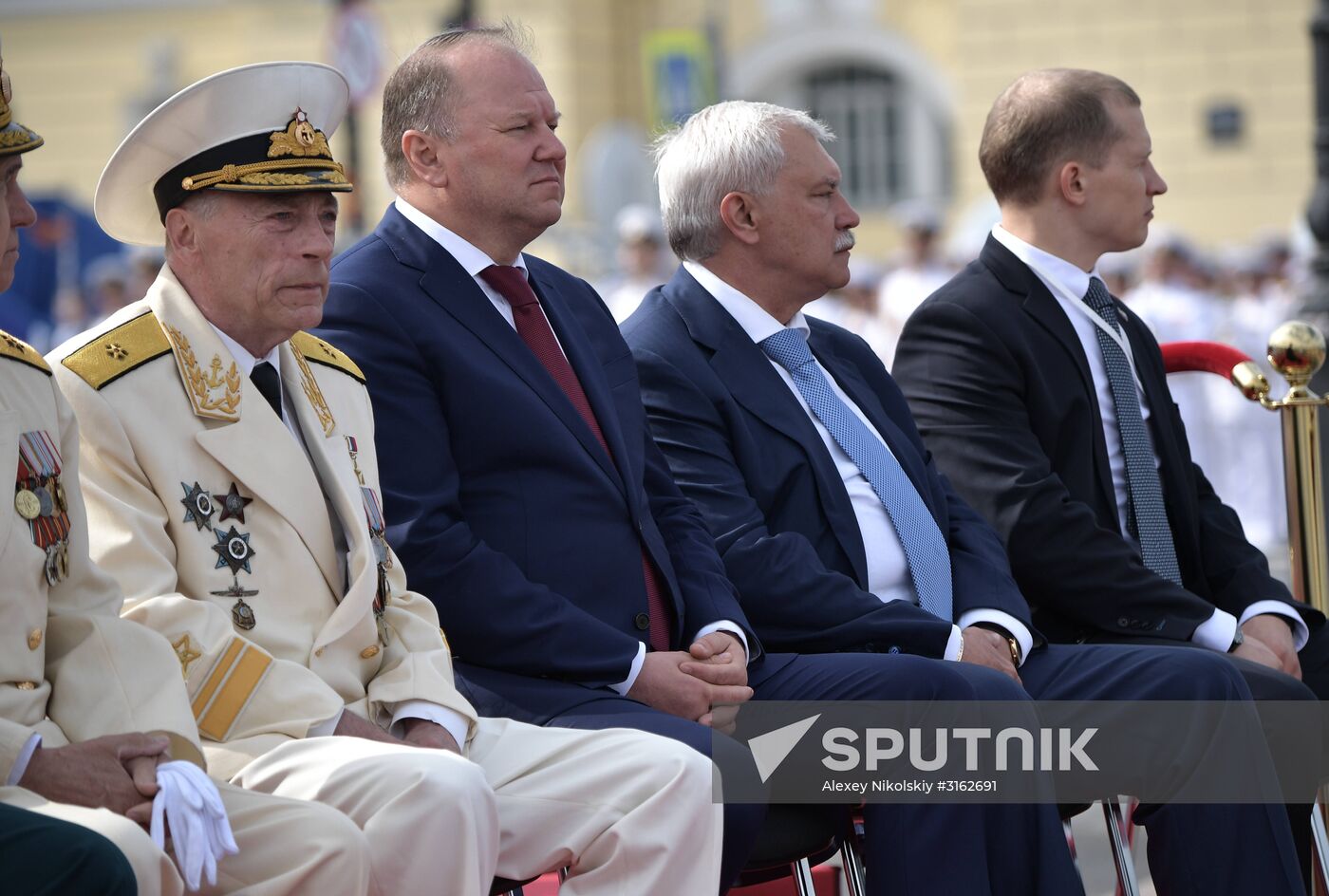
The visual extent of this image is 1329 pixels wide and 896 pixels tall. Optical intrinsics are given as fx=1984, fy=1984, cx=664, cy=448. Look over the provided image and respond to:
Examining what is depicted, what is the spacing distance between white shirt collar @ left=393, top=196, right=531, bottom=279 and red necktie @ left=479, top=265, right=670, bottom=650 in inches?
0.9

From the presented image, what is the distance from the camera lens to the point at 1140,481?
4727 millimetres

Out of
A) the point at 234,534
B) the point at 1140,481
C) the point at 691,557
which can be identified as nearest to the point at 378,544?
the point at 234,534

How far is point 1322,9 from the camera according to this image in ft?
27.6

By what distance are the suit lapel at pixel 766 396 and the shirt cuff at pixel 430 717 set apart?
1.13 meters

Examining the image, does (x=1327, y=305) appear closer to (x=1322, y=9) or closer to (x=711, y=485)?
(x=1322, y=9)

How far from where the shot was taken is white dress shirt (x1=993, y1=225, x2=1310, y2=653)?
4.49 meters

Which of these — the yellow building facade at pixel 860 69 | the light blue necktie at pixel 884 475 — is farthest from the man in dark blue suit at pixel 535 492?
the yellow building facade at pixel 860 69

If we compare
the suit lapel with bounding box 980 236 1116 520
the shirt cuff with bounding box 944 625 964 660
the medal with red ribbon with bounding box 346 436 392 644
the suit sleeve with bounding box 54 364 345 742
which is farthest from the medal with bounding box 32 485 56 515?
the suit lapel with bounding box 980 236 1116 520

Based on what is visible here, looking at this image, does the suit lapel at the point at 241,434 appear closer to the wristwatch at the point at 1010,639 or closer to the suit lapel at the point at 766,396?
the suit lapel at the point at 766,396

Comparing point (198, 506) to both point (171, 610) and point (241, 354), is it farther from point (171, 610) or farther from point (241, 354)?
point (241, 354)

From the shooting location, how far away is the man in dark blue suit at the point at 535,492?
3.63 metres

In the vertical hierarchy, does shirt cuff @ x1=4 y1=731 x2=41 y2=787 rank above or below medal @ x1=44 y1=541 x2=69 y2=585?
below

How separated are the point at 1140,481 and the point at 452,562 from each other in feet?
6.16

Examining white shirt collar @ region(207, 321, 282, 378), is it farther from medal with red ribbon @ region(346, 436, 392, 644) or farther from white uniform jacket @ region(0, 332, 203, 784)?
white uniform jacket @ region(0, 332, 203, 784)
